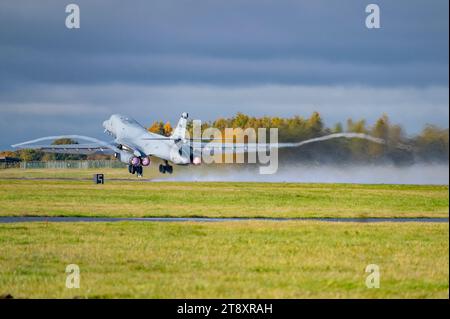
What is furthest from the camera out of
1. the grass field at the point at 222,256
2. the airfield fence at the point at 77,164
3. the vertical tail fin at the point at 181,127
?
the airfield fence at the point at 77,164

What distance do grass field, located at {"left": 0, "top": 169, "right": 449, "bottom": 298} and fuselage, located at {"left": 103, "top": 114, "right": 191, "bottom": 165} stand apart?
3787 centimetres

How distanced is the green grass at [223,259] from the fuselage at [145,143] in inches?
1952

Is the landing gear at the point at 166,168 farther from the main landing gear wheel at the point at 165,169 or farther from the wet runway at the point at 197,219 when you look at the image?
the wet runway at the point at 197,219

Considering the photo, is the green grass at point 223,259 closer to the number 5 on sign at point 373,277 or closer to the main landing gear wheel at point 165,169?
the number 5 on sign at point 373,277

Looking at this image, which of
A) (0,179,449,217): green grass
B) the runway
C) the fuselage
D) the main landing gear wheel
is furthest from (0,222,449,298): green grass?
the main landing gear wheel

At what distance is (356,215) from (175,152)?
143 feet

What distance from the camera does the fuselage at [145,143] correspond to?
8969 cm

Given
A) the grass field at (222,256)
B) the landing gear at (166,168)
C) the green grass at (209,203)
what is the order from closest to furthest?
the grass field at (222,256) → the green grass at (209,203) → the landing gear at (166,168)

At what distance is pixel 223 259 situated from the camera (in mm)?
27203

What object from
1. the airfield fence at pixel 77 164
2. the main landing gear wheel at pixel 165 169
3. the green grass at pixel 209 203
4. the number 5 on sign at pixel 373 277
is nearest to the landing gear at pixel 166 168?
the main landing gear wheel at pixel 165 169

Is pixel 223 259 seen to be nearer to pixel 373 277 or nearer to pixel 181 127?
pixel 373 277

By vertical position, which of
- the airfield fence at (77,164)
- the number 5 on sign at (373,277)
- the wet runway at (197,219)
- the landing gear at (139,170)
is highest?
the airfield fence at (77,164)

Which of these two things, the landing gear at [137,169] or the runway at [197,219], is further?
the landing gear at [137,169]

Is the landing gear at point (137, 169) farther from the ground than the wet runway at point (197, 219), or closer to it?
farther from the ground
